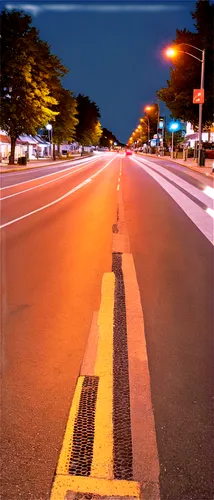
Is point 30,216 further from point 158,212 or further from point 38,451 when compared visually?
point 38,451

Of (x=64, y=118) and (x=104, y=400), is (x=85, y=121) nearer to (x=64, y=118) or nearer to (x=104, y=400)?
(x=64, y=118)

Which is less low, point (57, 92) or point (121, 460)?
point (57, 92)

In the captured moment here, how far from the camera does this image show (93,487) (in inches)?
115

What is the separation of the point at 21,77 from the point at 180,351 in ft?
151

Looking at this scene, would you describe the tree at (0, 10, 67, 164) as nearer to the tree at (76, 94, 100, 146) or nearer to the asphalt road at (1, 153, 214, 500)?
the asphalt road at (1, 153, 214, 500)

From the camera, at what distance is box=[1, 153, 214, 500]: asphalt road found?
3.14 metres

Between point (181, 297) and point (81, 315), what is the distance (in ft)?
4.86

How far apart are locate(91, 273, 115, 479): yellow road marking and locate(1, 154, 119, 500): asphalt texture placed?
0.17 metres

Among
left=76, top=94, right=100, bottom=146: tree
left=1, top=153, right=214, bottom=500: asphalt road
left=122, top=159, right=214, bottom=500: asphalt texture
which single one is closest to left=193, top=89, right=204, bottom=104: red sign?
left=1, top=153, right=214, bottom=500: asphalt road

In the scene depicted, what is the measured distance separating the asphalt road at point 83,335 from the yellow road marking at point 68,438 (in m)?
0.04

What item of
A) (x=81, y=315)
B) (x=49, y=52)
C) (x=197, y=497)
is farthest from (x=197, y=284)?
(x=49, y=52)

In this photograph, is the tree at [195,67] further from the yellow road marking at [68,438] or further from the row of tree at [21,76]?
the yellow road marking at [68,438]

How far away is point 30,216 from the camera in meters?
14.2

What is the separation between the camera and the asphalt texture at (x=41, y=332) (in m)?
3.17
